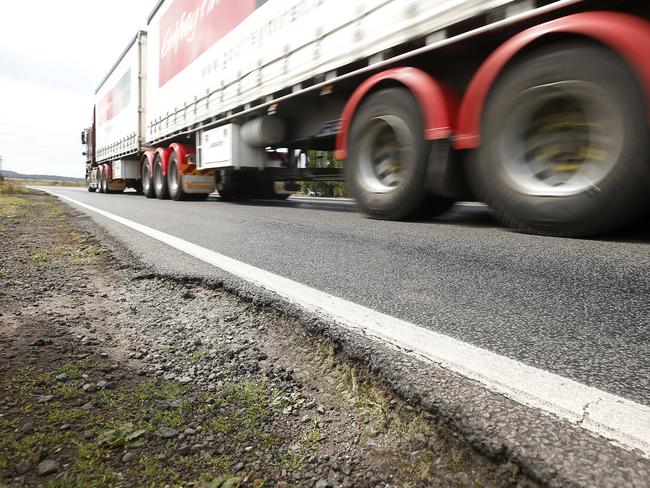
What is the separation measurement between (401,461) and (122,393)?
2.50 ft

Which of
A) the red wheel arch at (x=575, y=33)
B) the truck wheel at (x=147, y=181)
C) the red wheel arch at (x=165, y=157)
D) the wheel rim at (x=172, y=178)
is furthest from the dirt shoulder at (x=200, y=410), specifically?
the truck wheel at (x=147, y=181)

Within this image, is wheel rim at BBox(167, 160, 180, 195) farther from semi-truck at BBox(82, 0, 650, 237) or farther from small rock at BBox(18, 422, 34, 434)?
small rock at BBox(18, 422, 34, 434)

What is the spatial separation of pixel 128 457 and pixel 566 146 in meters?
3.10

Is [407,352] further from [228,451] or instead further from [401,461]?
[228,451]

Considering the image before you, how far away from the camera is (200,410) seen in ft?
3.64

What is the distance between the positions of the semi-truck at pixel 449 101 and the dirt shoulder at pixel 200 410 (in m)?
2.26

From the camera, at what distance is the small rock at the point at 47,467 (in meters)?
0.86

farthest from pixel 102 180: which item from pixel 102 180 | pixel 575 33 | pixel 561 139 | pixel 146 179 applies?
pixel 575 33

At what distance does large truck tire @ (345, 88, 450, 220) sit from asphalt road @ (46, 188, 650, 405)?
20.3 inches

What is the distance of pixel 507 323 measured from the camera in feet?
4.84

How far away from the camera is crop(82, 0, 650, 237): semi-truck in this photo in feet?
8.57

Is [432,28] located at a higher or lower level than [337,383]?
higher

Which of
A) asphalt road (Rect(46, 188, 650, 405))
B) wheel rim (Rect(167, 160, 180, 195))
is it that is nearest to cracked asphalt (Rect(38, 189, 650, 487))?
asphalt road (Rect(46, 188, 650, 405))

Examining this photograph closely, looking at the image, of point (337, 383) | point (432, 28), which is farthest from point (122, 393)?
point (432, 28)
